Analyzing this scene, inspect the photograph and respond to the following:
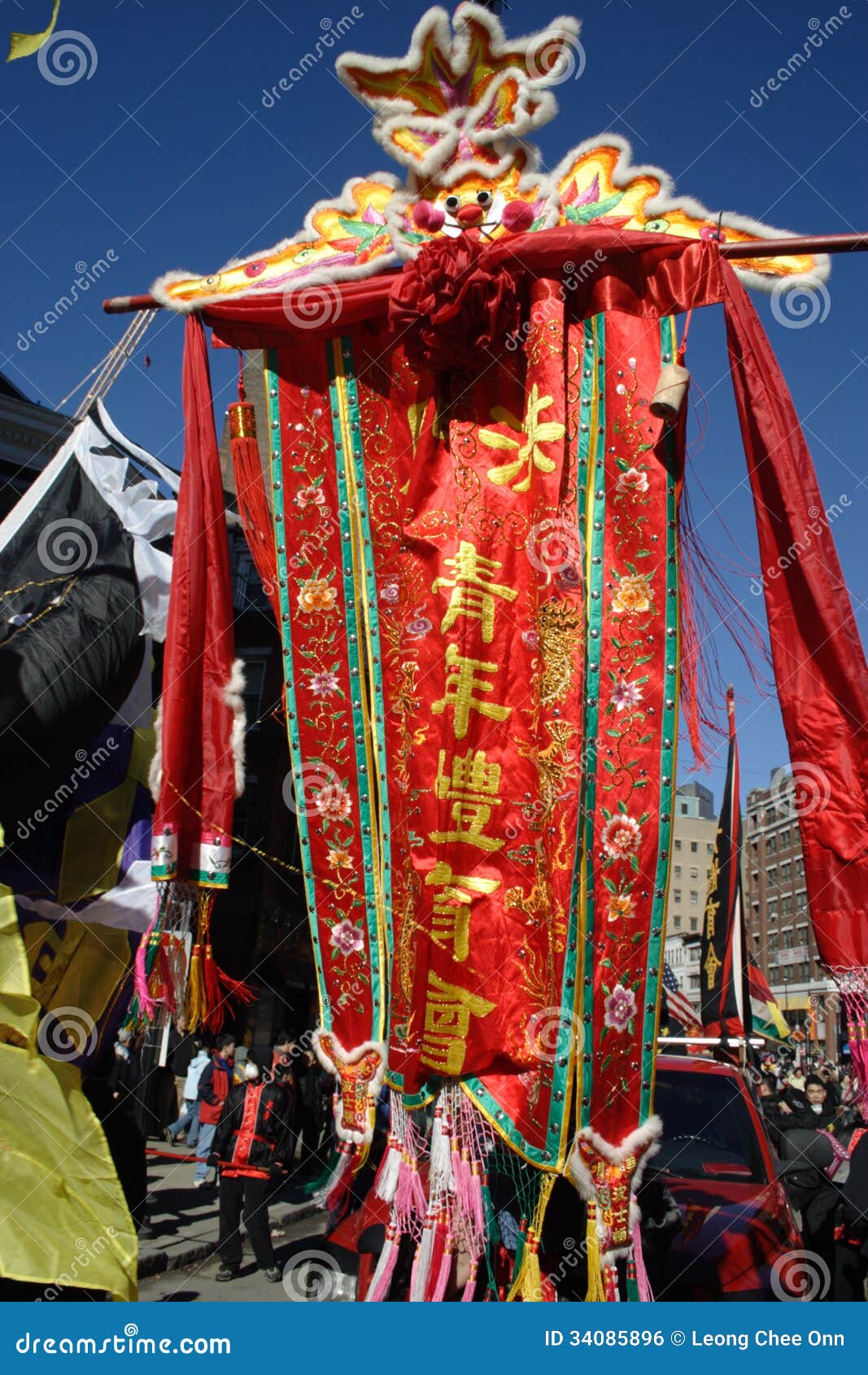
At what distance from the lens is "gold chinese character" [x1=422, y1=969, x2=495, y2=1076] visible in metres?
3.47

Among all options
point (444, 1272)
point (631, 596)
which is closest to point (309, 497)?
point (631, 596)

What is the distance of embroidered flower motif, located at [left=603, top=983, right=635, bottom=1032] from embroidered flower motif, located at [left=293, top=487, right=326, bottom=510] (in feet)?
6.97

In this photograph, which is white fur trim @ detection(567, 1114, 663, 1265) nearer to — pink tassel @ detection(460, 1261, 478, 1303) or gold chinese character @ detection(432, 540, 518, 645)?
pink tassel @ detection(460, 1261, 478, 1303)

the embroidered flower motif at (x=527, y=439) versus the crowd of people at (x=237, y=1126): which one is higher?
the embroidered flower motif at (x=527, y=439)

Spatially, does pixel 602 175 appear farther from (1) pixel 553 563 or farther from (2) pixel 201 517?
(2) pixel 201 517

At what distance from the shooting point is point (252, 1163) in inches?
268

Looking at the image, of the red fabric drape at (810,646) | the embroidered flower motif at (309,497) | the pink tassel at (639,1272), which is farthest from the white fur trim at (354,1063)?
the embroidered flower motif at (309,497)

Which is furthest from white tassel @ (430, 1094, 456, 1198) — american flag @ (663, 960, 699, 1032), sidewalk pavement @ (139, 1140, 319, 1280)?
american flag @ (663, 960, 699, 1032)

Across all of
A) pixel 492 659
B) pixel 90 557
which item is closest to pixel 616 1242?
pixel 492 659

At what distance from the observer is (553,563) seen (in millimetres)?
3705

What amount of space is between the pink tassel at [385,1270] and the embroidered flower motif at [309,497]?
2631 mm

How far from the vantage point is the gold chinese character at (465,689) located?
368 centimetres

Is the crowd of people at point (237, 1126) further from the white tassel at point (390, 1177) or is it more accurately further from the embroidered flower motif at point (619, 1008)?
the embroidered flower motif at point (619, 1008)

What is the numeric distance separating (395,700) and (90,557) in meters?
3.66
